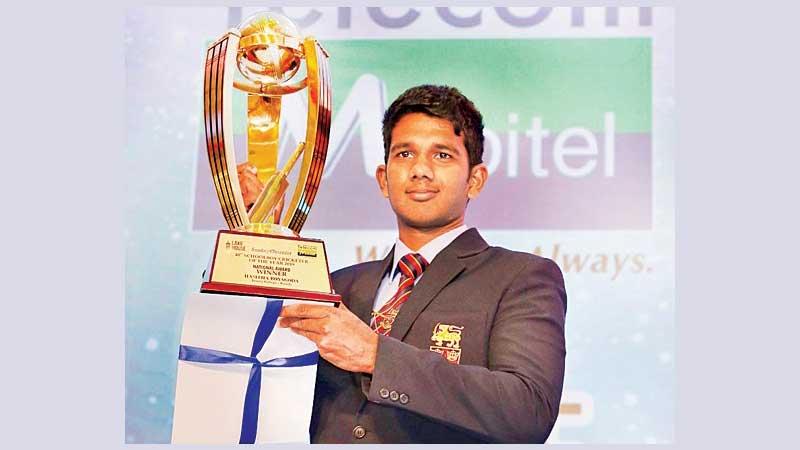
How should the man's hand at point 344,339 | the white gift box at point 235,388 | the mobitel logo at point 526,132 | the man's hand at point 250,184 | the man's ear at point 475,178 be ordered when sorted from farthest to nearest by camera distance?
the mobitel logo at point 526,132 → the man's ear at point 475,178 → the man's hand at point 250,184 → the white gift box at point 235,388 → the man's hand at point 344,339

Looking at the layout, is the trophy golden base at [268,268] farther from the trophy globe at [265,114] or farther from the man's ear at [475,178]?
the man's ear at [475,178]

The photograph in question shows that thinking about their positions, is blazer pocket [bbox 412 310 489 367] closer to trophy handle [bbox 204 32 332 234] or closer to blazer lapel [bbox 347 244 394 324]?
blazer lapel [bbox 347 244 394 324]

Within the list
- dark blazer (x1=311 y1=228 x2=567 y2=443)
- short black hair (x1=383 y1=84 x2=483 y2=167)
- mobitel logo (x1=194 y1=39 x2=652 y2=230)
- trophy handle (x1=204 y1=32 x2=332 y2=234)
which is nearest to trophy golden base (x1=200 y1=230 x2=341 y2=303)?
trophy handle (x1=204 y1=32 x2=332 y2=234)

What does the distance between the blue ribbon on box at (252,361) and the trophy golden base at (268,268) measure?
4.4 inches

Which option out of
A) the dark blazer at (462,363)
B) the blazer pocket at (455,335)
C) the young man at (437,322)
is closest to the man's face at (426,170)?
the young man at (437,322)

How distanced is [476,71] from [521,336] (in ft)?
5.70

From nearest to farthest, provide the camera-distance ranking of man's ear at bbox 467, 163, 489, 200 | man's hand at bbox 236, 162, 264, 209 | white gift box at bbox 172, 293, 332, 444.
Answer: white gift box at bbox 172, 293, 332, 444, man's hand at bbox 236, 162, 264, 209, man's ear at bbox 467, 163, 489, 200

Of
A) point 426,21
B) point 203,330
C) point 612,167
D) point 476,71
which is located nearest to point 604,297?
point 612,167

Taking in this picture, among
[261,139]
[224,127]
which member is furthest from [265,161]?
[224,127]

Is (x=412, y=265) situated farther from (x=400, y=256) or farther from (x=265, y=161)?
(x=265, y=161)

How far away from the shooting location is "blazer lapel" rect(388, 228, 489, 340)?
2572 millimetres

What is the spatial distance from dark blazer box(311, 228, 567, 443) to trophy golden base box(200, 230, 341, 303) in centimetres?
22

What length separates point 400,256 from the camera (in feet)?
9.12

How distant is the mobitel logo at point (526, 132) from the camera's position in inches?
156
